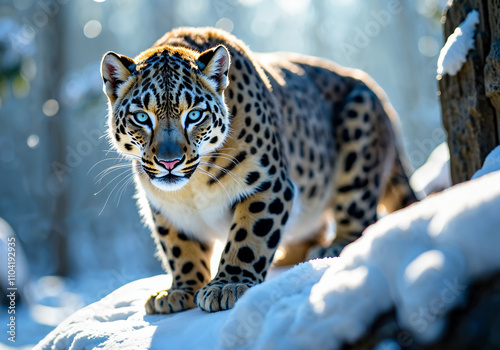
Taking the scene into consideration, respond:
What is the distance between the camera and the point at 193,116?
13.3 feet

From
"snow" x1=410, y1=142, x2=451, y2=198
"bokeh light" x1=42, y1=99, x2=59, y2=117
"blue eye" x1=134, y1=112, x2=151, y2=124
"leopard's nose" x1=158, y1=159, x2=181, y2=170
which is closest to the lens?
"leopard's nose" x1=158, y1=159, x2=181, y2=170

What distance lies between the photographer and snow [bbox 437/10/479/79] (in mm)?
4633

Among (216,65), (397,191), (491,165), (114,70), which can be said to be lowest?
(397,191)

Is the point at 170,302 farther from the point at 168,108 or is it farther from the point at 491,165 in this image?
the point at 491,165

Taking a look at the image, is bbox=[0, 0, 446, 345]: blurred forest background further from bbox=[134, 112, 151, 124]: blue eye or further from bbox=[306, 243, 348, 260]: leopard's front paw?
bbox=[306, 243, 348, 260]: leopard's front paw

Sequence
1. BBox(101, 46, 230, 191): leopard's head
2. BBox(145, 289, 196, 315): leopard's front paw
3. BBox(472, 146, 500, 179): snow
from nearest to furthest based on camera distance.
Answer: BBox(472, 146, 500, 179): snow
BBox(101, 46, 230, 191): leopard's head
BBox(145, 289, 196, 315): leopard's front paw

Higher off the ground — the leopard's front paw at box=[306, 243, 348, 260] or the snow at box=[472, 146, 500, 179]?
the snow at box=[472, 146, 500, 179]

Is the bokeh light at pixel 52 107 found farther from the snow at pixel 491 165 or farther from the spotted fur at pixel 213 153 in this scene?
the snow at pixel 491 165

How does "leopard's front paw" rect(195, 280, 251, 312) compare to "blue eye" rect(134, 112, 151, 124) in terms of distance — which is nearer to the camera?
"leopard's front paw" rect(195, 280, 251, 312)

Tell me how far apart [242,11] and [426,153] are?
831 inches

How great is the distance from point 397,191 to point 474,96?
8.15 feet

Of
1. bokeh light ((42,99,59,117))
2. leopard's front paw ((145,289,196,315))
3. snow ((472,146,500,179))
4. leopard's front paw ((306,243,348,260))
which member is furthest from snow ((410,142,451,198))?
bokeh light ((42,99,59,117))

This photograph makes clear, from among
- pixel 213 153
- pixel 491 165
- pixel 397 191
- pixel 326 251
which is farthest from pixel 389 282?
pixel 397 191

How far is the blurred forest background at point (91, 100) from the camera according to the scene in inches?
672
